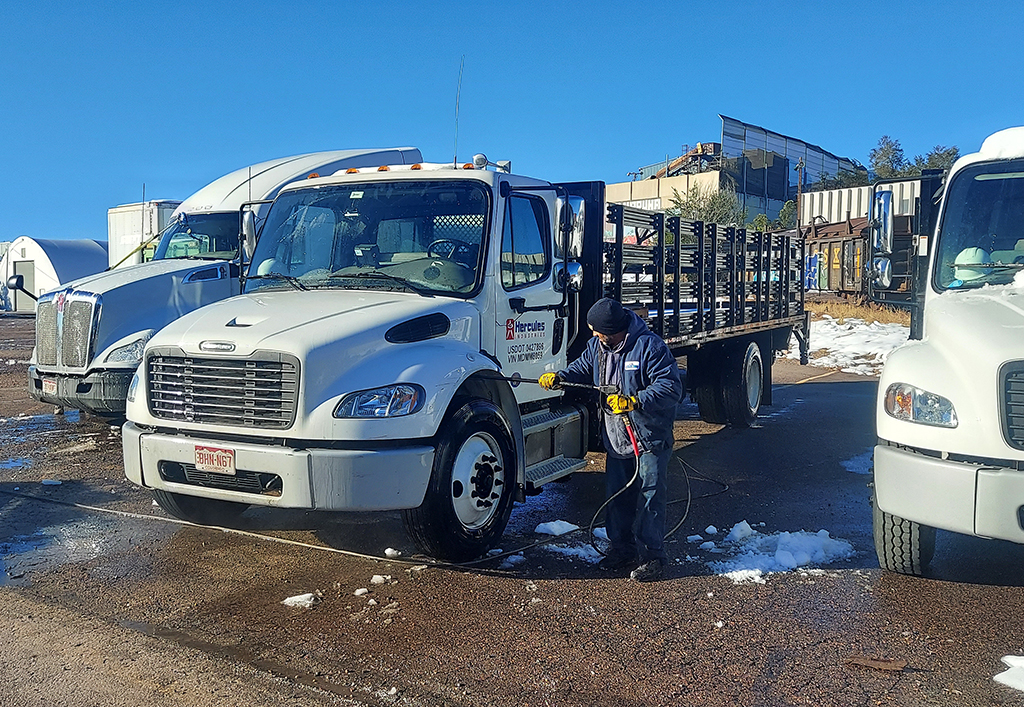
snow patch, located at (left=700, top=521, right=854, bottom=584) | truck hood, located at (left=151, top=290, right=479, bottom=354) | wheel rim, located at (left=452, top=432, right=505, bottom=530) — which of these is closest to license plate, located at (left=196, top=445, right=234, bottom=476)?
truck hood, located at (left=151, top=290, right=479, bottom=354)

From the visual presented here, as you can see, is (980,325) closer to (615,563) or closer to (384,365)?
(615,563)

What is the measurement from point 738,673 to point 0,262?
135 ft

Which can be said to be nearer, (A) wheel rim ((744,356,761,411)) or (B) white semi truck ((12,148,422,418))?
(B) white semi truck ((12,148,422,418))

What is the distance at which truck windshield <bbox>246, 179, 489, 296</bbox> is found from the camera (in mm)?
5734

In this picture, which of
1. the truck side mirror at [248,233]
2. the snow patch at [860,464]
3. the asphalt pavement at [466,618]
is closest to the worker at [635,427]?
the asphalt pavement at [466,618]

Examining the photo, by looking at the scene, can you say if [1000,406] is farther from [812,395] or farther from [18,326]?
[18,326]

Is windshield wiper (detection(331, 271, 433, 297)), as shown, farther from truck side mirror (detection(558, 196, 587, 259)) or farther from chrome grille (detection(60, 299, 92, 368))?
chrome grille (detection(60, 299, 92, 368))

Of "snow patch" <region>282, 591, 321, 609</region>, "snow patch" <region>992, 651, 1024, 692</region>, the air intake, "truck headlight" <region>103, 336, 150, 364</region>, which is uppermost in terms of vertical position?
the air intake

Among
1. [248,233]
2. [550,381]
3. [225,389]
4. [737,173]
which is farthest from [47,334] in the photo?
[737,173]

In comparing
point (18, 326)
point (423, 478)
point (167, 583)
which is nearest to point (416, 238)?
point (423, 478)

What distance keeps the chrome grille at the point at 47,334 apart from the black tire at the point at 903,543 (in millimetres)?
7932

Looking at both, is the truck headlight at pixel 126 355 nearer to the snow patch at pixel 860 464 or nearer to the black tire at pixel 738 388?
the black tire at pixel 738 388

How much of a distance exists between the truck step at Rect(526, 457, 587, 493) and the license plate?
1.91 meters

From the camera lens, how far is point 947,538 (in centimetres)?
595
